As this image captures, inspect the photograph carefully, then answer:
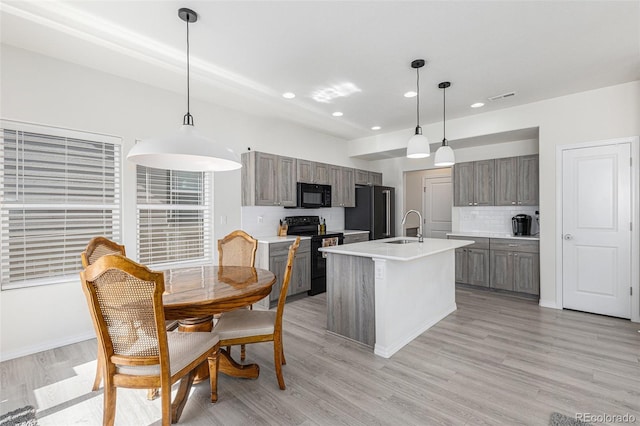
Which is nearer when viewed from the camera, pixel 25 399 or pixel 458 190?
pixel 25 399

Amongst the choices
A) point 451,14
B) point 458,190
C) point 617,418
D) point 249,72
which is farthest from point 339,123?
point 617,418

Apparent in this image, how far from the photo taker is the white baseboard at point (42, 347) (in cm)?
267

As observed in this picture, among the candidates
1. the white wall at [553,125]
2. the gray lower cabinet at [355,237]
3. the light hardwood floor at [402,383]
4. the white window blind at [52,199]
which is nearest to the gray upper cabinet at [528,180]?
the white wall at [553,125]

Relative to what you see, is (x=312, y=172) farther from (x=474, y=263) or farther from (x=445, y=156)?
(x=474, y=263)

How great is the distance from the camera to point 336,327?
3189mm

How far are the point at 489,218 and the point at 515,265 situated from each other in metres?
1.08

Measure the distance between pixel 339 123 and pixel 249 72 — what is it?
2067mm

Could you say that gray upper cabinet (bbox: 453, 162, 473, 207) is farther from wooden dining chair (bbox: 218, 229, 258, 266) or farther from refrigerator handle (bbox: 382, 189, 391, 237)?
wooden dining chair (bbox: 218, 229, 258, 266)

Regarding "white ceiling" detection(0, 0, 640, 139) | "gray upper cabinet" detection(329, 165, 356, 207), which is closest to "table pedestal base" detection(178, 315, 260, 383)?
"white ceiling" detection(0, 0, 640, 139)

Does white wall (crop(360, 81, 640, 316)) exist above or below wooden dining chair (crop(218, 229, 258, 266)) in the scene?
above

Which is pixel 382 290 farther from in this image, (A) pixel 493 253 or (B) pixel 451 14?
(A) pixel 493 253

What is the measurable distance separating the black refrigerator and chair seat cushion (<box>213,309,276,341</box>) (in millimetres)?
3865

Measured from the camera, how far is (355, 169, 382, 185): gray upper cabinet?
20.3ft

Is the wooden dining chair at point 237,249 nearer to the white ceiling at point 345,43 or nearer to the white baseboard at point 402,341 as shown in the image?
the white baseboard at point 402,341
